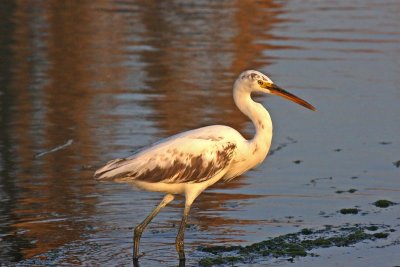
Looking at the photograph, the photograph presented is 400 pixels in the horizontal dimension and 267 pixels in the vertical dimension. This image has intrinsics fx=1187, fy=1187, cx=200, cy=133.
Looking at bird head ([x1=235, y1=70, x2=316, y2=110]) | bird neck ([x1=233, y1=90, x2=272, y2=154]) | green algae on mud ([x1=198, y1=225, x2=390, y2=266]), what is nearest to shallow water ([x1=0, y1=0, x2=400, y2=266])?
green algae on mud ([x1=198, y1=225, x2=390, y2=266])

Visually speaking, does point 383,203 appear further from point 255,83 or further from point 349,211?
point 255,83

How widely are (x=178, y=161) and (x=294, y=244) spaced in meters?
1.14

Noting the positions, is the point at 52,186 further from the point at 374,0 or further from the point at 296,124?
the point at 374,0

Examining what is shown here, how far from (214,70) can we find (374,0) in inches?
412

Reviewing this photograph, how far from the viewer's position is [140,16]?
24.3 m

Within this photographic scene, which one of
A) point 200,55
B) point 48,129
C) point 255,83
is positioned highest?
point 255,83

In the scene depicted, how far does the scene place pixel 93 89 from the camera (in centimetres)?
1633

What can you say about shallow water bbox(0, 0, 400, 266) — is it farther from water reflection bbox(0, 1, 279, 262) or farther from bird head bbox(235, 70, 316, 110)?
bird head bbox(235, 70, 316, 110)

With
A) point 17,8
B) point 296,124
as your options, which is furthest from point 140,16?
point 296,124

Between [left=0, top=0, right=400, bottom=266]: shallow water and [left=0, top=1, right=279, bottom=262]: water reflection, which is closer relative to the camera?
[left=0, top=0, right=400, bottom=266]: shallow water

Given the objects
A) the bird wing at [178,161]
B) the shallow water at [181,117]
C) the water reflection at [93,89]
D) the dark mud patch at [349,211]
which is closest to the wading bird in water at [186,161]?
the bird wing at [178,161]

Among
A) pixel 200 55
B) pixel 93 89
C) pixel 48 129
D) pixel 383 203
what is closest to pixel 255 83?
pixel 383 203

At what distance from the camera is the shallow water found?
991 cm

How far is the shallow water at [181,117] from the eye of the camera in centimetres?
991
